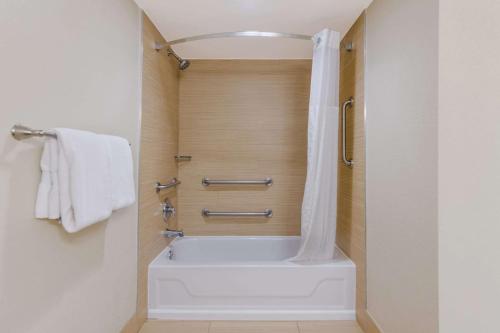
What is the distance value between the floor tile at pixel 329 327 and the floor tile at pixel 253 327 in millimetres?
64

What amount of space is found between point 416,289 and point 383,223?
404mm

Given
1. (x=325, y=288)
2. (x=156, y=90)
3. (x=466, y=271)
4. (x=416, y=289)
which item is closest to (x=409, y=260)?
(x=416, y=289)

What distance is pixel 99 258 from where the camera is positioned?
4.78 ft

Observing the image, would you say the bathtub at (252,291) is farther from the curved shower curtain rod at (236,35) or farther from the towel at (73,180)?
the curved shower curtain rod at (236,35)

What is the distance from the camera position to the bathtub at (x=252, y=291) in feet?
6.70

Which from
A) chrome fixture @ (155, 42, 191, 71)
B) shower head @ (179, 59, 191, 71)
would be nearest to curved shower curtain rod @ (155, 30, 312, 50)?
chrome fixture @ (155, 42, 191, 71)

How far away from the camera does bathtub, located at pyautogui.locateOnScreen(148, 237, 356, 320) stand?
80.4 inches

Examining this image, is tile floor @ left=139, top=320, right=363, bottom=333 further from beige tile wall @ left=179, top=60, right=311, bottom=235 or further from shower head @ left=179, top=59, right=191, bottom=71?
shower head @ left=179, top=59, right=191, bottom=71

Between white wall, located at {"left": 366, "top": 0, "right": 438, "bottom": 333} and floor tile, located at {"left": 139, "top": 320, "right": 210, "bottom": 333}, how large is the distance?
1.07m

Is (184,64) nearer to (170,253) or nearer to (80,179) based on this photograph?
(170,253)

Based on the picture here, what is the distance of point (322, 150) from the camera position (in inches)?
81.4

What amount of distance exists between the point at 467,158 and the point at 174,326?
1894 millimetres

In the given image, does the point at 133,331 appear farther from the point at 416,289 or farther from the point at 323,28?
the point at 323,28

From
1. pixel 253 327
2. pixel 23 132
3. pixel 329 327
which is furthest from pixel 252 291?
pixel 23 132
